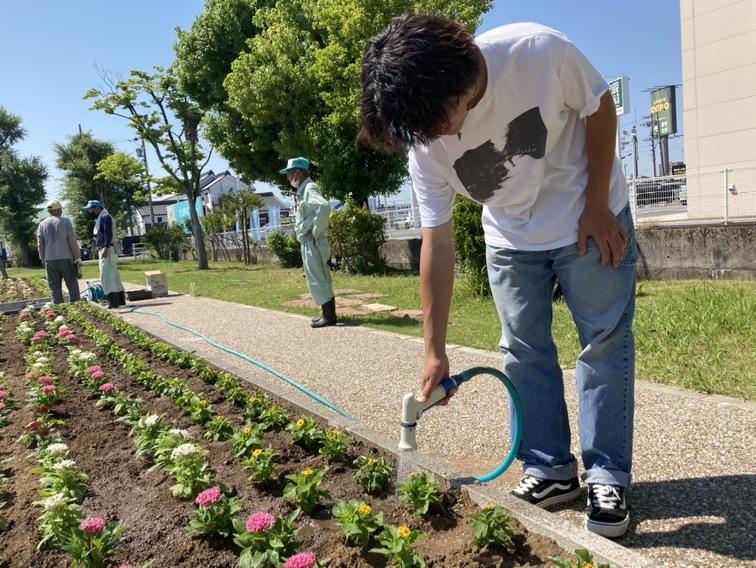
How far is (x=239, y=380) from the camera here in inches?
160

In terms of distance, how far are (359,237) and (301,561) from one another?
1231 centimetres

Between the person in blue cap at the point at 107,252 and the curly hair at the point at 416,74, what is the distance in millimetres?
9174

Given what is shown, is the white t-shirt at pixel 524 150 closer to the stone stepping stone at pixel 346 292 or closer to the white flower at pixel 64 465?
the white flower at pixel 64 465

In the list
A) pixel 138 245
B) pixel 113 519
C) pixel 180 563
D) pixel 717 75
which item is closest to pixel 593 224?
pixel 180 563

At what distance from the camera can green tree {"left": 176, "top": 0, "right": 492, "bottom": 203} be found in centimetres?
1644

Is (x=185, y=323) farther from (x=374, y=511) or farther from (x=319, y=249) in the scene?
(x=374, y=511)

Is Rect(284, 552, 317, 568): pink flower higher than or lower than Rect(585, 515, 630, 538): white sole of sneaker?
higher

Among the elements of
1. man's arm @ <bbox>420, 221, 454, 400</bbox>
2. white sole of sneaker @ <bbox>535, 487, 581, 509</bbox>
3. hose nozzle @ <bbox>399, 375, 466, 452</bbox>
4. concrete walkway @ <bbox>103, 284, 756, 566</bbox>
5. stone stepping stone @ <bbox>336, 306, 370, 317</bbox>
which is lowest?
stone stepping stone @ <bbox>336, 306, 370, 317</bbox>

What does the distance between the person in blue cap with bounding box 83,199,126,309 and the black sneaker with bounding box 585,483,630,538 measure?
9325mm

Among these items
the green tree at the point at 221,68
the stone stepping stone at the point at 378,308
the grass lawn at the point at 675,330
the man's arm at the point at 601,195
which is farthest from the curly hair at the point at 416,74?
the green tree at the point at 221,68

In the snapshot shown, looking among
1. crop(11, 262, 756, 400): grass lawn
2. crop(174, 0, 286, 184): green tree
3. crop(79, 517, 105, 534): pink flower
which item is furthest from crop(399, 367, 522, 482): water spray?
crop(174, 0, 286, 184): green tree

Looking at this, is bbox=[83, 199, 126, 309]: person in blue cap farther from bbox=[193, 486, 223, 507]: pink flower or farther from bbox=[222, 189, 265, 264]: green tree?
bbox=[222, 189, 265, 264]: green tree

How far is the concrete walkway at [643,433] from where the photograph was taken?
1987 mm

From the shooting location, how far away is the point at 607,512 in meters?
1.96
